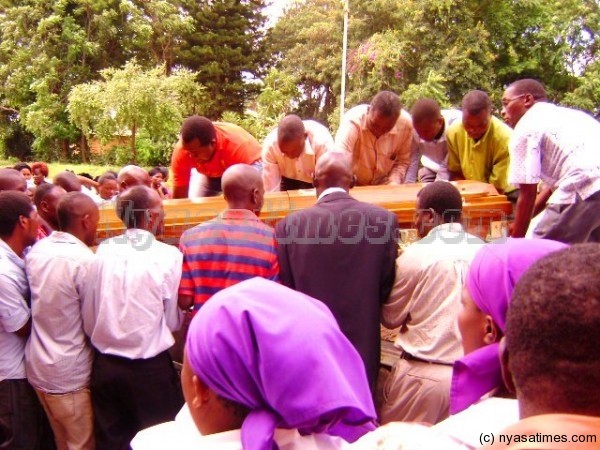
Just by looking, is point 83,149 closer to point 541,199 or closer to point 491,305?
point 541,199

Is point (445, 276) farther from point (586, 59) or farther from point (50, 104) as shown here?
point (50, 104)

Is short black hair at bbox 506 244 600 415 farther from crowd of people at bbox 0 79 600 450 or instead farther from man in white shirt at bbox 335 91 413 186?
man in white shirt at bbox 335 91 413 186

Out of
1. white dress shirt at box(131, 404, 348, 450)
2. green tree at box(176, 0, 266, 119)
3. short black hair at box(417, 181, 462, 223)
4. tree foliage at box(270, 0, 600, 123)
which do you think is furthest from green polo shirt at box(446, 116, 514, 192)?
green tree at box(176, 0, 266, 119)

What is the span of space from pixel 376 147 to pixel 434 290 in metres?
2.12

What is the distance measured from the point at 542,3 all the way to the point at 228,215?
59.4ft

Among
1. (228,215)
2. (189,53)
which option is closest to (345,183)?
(228,215)

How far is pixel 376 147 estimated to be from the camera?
14.0ft

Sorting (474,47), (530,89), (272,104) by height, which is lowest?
(530,89)

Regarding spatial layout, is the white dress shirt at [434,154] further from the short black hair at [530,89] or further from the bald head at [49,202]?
the bald head at [49,202]

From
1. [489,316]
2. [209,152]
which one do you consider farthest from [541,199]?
[489,316]

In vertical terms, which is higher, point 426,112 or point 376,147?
point 426,112

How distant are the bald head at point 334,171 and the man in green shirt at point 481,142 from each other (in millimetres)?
1355

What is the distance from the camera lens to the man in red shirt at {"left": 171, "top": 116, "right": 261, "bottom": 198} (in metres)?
3.83

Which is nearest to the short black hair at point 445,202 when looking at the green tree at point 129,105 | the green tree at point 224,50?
→ the green tree at point 129,105
